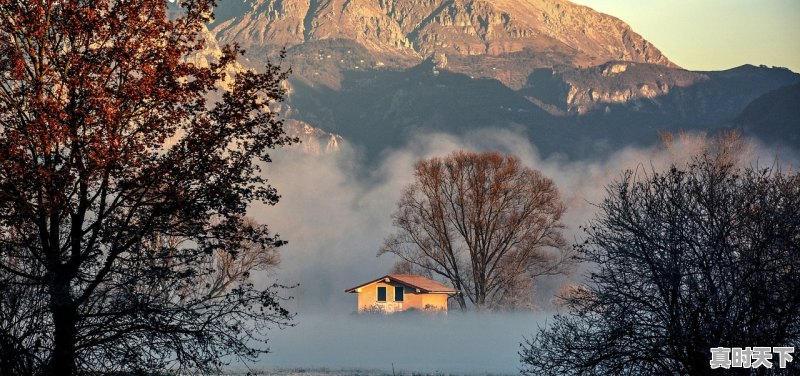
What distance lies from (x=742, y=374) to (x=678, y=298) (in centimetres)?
246

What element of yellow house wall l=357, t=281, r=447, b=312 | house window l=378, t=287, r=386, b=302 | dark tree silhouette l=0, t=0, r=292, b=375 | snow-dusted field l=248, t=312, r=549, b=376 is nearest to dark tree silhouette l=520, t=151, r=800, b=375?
dark tree silhouette l=0, t=0, r=292, b=375

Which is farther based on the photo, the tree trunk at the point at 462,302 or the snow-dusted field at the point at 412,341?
the tree trunk at the point at 462,302

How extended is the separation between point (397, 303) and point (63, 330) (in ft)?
248

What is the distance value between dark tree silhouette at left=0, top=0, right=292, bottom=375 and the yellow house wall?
68.9m

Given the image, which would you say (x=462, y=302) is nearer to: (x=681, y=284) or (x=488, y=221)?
(x=488, y=221)

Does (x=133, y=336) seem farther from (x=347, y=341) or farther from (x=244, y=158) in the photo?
(x=347, y=341)

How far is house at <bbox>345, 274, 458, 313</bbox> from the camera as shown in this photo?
306 ft

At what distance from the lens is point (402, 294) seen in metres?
97.1

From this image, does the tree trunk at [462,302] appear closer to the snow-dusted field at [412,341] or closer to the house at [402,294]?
the snow-dusted field at [412,341]

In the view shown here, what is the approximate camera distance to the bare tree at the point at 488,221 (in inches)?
3068

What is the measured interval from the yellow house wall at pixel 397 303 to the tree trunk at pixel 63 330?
70.2m

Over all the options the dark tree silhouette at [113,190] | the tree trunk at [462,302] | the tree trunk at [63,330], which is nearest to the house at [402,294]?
the tree trunk at [462,302]

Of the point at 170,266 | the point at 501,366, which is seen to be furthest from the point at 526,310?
the point at 170,266

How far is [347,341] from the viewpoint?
77.9 m
